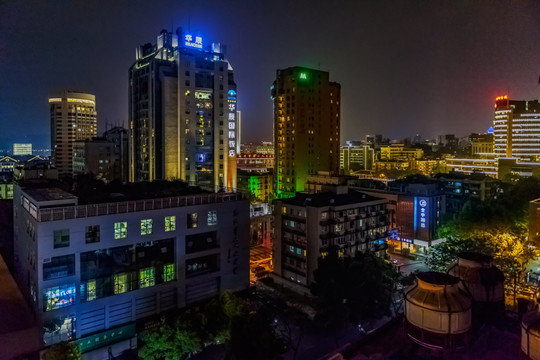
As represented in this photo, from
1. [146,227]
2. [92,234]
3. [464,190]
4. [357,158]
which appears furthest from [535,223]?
[357,158]

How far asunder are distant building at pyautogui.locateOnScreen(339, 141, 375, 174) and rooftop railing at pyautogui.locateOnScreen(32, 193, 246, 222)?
137 metres

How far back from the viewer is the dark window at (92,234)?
77.5 ft

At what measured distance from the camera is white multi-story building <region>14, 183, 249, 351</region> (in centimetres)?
2230

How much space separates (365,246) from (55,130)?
12621 cm

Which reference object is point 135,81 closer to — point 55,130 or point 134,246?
point 134,246

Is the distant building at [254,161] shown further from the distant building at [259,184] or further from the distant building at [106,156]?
the distant building at [106,156]

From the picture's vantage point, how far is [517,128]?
10756 centimetres

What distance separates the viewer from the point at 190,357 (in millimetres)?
25391

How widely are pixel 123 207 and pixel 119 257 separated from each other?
3.34 m

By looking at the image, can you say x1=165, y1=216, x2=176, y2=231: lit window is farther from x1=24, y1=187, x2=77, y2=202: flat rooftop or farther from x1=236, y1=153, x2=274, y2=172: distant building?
x1=236, y1=153, x2=274, y2=172: distant building

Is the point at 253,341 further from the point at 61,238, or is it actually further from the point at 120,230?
the point at 61,238

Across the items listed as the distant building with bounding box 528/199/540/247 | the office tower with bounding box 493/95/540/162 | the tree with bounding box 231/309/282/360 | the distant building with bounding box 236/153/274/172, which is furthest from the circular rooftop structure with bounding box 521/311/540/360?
the distant building with bounding box 236/153/274/172

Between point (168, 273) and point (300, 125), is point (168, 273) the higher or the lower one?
the lower one

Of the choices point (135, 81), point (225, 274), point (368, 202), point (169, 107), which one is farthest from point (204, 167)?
point (225, 274)
